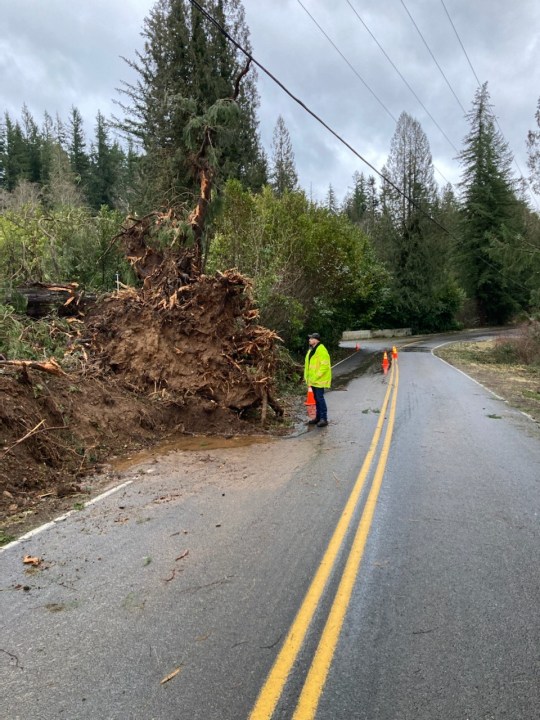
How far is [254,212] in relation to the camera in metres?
20.7

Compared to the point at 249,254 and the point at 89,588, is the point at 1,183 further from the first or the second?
the point at 89,588

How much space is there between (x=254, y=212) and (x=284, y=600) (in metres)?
18.7

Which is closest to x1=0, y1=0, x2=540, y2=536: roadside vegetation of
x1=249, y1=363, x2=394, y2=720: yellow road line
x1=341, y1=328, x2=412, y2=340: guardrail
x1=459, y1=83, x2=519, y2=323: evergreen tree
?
x1=249, y1=363, x2=394, y2=720: yellow road line

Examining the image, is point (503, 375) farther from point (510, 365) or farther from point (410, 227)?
point (410, 227)

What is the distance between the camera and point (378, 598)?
3.79m

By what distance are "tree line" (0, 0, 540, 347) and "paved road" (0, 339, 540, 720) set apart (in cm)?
870

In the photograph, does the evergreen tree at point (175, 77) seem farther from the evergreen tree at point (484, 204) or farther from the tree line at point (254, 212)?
the evergreen tree at point (484, 204)

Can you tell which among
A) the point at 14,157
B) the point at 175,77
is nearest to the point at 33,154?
the point at 14,157

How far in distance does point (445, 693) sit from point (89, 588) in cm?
270

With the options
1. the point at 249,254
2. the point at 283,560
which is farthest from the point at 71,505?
the point at 249,254

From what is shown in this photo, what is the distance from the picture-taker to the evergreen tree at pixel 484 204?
54.0m

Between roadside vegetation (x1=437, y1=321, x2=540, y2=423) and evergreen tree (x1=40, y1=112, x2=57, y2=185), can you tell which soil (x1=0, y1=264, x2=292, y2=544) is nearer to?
roadside vegetation (x1=437, y1=321, x2=540, y2=423)

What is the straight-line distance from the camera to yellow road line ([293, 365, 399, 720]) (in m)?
2.73

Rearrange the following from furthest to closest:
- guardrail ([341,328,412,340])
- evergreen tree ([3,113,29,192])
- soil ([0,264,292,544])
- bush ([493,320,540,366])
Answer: evergreen tree ([3,113,29,192])
guardrail ([341,328,412,340])
bush ([493,320,540,366])
soil ([0,264,292,544])
